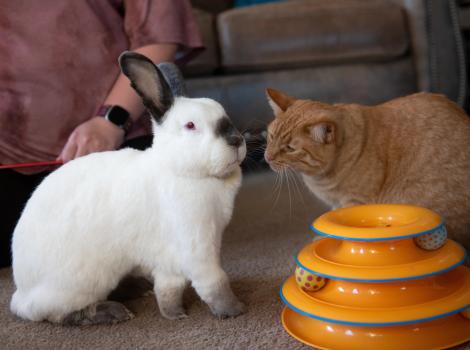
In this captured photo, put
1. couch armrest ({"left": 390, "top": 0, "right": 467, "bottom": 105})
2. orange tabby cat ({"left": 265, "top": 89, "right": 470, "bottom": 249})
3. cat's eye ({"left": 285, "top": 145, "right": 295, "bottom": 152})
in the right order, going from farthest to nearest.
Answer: couch armrest ({"left": 390, "top": 0, "right": 467, "bottom": 105}) < cat's eye ({"left": 285, "top": 145, "right": 295, "bottom": 152}) < orange tabby cat ({"left": 265, "top": 89, "right": 470, "bottom": 249})

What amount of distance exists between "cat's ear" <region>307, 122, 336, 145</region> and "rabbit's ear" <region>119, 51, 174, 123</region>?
410 mm

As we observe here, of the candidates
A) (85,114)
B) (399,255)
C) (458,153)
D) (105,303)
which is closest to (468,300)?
(399,255)

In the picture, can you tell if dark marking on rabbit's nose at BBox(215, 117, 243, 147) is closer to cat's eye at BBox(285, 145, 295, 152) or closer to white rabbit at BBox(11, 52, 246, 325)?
white rabbit at BBox(11, 52, 246, 325)

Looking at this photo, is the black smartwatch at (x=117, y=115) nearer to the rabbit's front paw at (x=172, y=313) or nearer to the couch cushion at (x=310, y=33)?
the rabbit's front paw at (x=172, y=313)

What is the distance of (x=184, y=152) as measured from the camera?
0.89 metres

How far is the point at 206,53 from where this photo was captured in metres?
2.18

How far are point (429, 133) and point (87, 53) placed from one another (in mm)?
833

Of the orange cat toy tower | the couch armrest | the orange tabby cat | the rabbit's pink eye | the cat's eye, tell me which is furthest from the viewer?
the couch armrest

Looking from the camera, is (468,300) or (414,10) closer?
(468,300)

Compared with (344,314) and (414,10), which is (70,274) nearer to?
(344,314)

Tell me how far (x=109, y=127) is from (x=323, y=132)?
48cm

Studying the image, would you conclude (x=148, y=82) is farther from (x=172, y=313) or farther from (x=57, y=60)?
(x=57, y=60)

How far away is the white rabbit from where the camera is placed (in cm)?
90

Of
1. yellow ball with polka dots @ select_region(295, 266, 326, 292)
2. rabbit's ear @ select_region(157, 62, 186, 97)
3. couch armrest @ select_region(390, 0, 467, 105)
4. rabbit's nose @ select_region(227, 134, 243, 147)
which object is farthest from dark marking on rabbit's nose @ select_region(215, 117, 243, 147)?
couch armrest @ select_region(390, 0, 467, 105)
